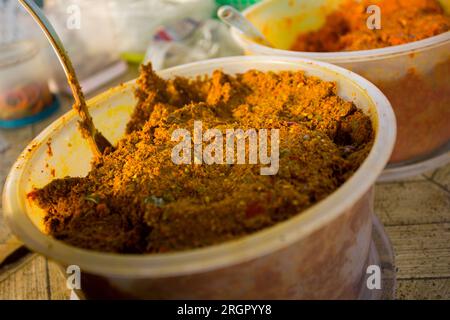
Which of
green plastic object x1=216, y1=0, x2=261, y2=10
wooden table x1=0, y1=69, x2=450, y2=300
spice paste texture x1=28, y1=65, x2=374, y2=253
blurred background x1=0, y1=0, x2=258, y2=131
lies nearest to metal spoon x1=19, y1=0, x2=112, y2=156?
spice paste texture x1=28, y1=65, x2=374, y2=253

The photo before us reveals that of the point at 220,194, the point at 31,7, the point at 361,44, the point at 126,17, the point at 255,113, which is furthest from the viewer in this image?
the point at 126,17

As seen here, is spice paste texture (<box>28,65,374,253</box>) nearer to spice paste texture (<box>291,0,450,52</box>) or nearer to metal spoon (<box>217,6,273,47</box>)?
metal spoon (<box>217,6,273,47</box>)

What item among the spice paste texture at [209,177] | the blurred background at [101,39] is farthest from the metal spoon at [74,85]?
the blurred background at [101,39]

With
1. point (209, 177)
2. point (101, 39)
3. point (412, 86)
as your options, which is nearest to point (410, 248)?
point (412, 86)

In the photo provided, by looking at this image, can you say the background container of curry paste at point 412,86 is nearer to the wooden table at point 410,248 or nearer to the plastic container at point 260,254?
the wooden table at point 410,248

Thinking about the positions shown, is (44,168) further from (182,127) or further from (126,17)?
(126,17)
